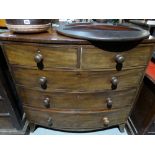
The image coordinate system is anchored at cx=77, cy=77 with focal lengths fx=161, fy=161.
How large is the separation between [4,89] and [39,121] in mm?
380

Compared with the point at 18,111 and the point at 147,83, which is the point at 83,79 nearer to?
the point at 147,83

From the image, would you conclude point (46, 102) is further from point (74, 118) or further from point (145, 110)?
point (145, 110)

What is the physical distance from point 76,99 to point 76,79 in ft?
0.56

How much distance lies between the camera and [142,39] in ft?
2.84

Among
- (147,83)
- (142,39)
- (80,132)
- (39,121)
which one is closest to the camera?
(142,39)

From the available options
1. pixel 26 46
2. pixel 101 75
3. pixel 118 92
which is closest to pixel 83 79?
pixel 101 75

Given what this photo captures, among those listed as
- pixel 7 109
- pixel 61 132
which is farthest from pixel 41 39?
pixel 61 132

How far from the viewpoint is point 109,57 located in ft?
3.07

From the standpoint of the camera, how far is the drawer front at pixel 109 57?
91cm

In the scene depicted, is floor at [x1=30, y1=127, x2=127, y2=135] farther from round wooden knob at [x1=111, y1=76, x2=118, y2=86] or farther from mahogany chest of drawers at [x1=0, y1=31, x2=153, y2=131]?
round wooden knob at [x1=111, y1=76, x2=118, y2=86]

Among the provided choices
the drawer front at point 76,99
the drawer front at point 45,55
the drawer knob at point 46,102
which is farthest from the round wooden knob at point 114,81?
the drawer knob at point 46,102

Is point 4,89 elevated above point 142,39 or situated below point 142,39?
below

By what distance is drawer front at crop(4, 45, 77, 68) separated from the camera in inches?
35.7

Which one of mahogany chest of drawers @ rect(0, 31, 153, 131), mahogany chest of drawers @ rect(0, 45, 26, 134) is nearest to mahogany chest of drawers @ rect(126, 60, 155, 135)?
mahogany chest of drawers @ rect(0, 31, 153, 131)
